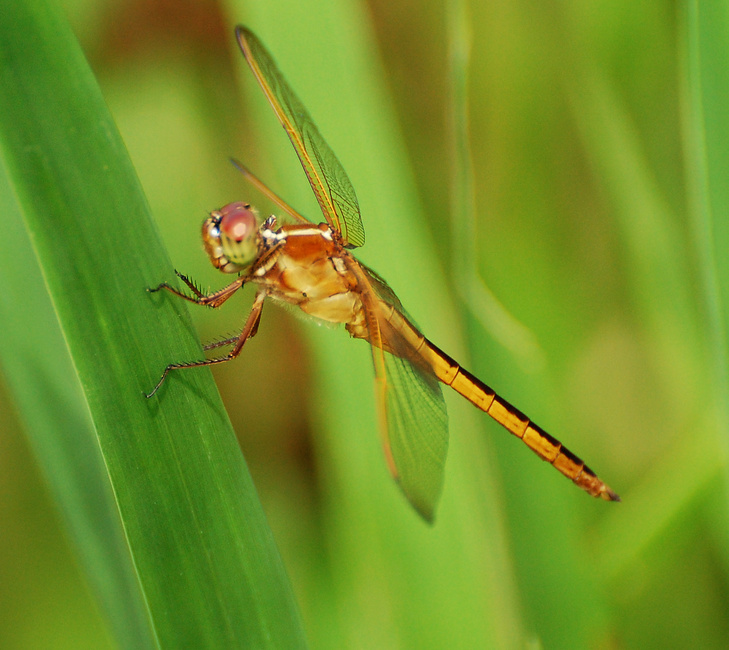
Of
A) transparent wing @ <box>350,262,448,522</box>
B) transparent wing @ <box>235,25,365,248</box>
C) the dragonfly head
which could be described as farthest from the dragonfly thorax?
transparent wing @ <box>350,262,448,522</box>

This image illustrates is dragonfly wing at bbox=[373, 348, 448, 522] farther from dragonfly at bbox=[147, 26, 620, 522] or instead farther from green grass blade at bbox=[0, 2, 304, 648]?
green grass blade at bbox=[0, 2, 304, 648]

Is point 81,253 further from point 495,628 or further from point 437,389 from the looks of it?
point 495,628

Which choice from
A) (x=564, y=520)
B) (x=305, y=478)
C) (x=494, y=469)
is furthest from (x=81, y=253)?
(x=305, y=478)

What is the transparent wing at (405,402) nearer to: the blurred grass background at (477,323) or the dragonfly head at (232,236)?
the blurred grass background at (477,323)

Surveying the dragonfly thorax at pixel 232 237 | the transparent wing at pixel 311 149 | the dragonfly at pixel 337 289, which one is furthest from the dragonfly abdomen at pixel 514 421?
the dragonfly thorax at pixel 232 237

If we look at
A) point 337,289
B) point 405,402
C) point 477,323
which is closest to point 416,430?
point 405,402

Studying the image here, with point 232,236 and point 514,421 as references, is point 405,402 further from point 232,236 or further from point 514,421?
point 232,236
